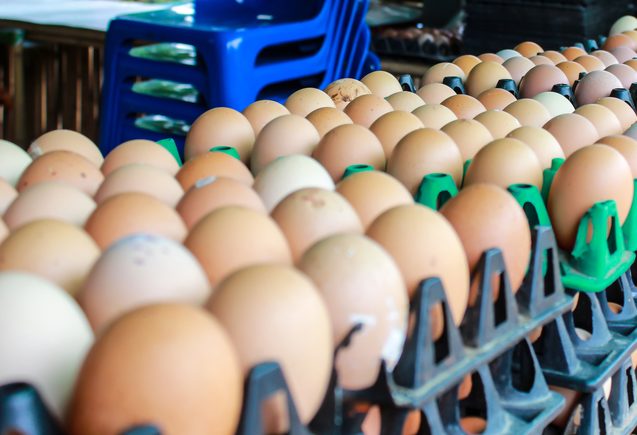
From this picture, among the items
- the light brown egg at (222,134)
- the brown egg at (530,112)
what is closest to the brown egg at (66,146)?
the light brown egg at (222,134)

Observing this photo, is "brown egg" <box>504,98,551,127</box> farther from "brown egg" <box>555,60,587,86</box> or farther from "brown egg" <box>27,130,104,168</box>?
"brown egg" <box>27,130,104,168</box>

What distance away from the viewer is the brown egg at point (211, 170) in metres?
1.30

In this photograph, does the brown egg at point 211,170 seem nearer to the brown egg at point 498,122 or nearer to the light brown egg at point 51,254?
the light brown egg at point 51,254

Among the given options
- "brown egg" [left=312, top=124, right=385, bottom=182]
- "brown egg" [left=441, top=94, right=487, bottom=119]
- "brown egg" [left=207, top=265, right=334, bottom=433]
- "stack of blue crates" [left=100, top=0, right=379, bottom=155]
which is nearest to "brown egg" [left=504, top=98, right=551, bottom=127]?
"brown egg" [left=441, top=94, right=487, bottom=119]

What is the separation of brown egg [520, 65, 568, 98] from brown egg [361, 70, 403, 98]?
309 millimetres

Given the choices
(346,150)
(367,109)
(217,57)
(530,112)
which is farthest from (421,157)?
(217,57)

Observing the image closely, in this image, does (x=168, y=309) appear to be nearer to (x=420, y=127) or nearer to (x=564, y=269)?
(x=564, y=269)

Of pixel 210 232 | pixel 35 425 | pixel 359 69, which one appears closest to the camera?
pixel 35 425

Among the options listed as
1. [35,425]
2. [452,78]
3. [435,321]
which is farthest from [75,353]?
[452,78]

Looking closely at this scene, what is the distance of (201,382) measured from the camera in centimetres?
77

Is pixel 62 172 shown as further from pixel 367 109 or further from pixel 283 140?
pixel 367 109

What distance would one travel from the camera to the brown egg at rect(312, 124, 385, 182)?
4.68ft

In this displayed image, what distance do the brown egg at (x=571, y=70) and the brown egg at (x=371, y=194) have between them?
110 cm

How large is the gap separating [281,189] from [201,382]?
1.66 ft
